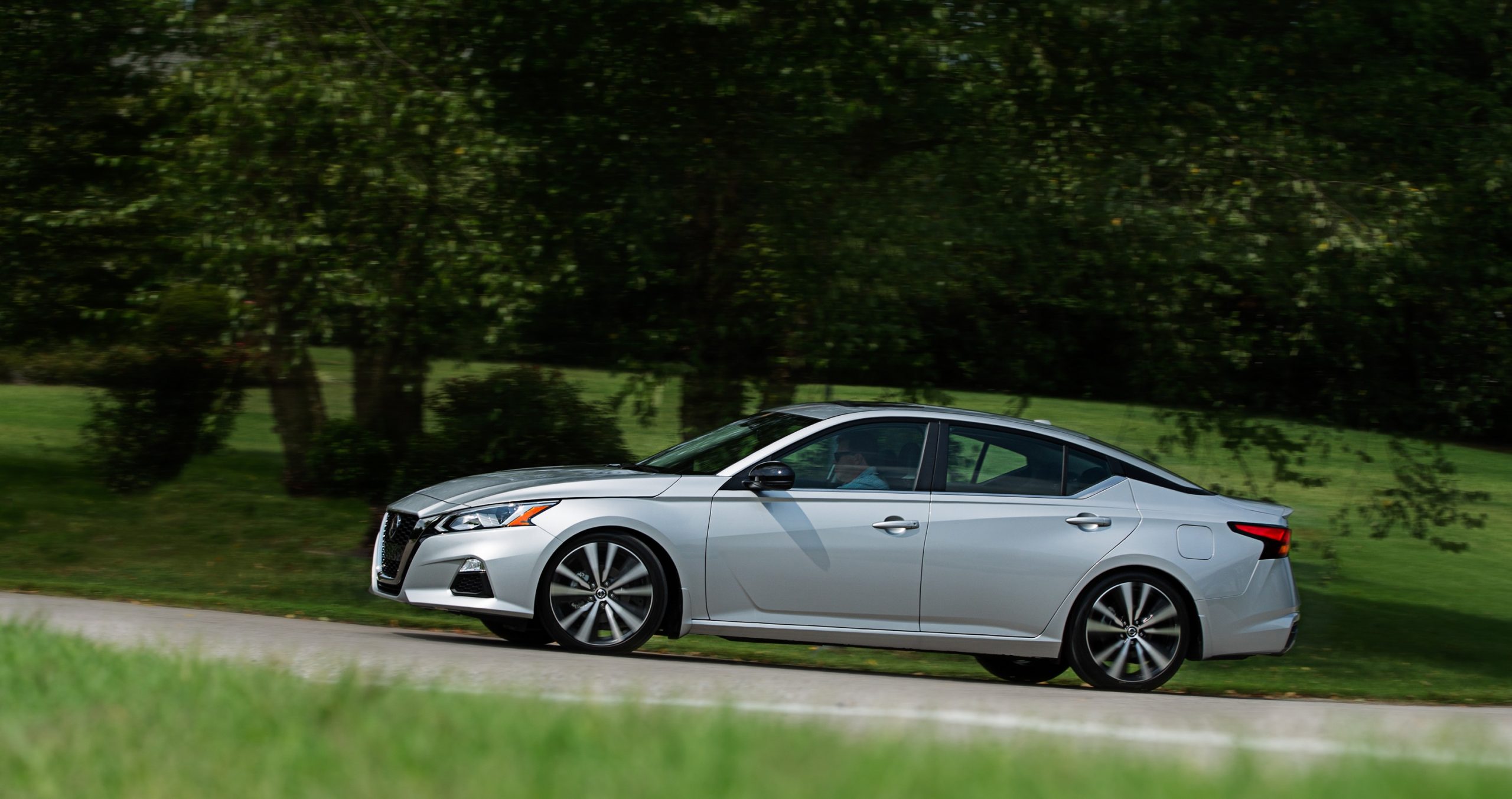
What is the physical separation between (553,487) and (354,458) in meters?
9.31

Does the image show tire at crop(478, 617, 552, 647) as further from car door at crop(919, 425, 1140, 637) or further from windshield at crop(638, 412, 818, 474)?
car door at crop(919, 425, 1140, 637)

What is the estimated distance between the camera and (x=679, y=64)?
1187 cm

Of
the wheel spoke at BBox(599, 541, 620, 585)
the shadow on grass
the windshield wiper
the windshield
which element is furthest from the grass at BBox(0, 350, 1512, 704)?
the wheel spoke at BBox(599, 541, 620, 585)

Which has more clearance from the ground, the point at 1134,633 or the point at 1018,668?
the point at 1134,633

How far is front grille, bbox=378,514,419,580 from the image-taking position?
8148 mm

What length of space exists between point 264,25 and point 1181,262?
7869 millimetres

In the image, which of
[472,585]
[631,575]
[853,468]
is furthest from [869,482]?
[472,585]

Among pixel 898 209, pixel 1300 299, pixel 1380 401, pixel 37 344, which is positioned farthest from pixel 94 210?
pixel 1380 401

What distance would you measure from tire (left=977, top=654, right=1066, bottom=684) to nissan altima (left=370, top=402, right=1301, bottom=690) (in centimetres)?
90

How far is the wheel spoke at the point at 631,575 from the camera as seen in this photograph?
782 cm

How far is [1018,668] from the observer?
31.2ft

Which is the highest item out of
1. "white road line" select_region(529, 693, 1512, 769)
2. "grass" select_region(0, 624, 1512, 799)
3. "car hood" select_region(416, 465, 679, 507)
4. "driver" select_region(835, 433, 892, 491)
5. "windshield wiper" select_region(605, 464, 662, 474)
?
"driver" select_region(835, 433, 892, 491)

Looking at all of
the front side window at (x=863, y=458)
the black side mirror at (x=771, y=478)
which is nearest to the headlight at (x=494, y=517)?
the black side mirror at (x=771, y=478)

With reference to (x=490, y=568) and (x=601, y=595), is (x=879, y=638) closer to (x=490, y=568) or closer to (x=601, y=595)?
(x=601, y=595)
